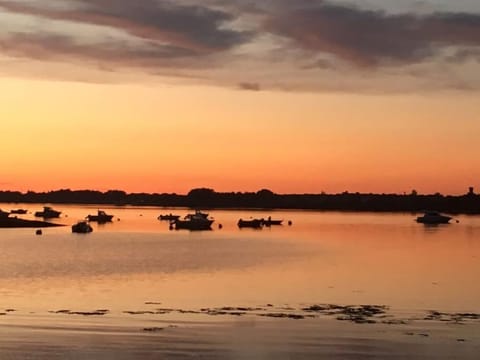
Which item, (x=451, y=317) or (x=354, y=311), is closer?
(x=451, y=317)

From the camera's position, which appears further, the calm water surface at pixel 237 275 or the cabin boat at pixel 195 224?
the cabin boat at pixel 195 224

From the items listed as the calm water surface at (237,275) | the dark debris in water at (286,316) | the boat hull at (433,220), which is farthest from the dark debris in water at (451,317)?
the boat hull at (433,220)

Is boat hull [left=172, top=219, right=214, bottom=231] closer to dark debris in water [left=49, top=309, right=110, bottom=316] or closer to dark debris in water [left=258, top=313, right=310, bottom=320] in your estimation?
dark debris in water [left=49, top=309, right=110, bottom=316]

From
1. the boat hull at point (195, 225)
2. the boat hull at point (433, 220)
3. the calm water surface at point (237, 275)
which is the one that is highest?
the boat hull at point (433, 220)

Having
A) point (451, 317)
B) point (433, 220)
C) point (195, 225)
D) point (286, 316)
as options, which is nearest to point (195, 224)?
point (195, 225)

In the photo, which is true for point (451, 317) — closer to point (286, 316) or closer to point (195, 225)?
point (286, 316)

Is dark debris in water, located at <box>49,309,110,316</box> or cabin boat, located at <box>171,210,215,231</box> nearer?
dark debris in water, located at <box>49,309,110,316</box>

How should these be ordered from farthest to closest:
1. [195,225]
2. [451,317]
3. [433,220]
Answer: [433,220] < [195,225] < [451,317]

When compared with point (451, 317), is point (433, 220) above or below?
above

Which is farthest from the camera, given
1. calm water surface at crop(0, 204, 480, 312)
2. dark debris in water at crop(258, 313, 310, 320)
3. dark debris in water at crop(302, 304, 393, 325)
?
calm water surface at crop(0, 204, 480, 312)

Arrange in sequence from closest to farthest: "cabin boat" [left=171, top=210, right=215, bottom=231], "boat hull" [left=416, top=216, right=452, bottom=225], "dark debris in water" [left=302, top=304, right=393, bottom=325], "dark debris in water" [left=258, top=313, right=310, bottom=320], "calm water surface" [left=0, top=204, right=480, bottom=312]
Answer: "dark debris in water" [left=302, top=304, right=393, bottom=325] → "dark debris in water" [left=258, top=313, right=310, bottom=320] → "calm water surface" [left=0, top=204, right=480, bottom=312] → "cabin boat" [left=171, top=210, right=215, bottom=231] → "boat hull" [left=416, top=216, right=452, bottom=225]

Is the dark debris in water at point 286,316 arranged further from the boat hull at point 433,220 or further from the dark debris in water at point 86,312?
the boat hull at point 433,220

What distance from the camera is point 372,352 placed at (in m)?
23.3

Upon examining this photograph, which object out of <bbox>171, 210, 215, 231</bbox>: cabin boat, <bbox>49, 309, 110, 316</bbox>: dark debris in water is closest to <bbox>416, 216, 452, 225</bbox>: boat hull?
<bbox>171, 210, 215, 231</bbox>: cabin boat
